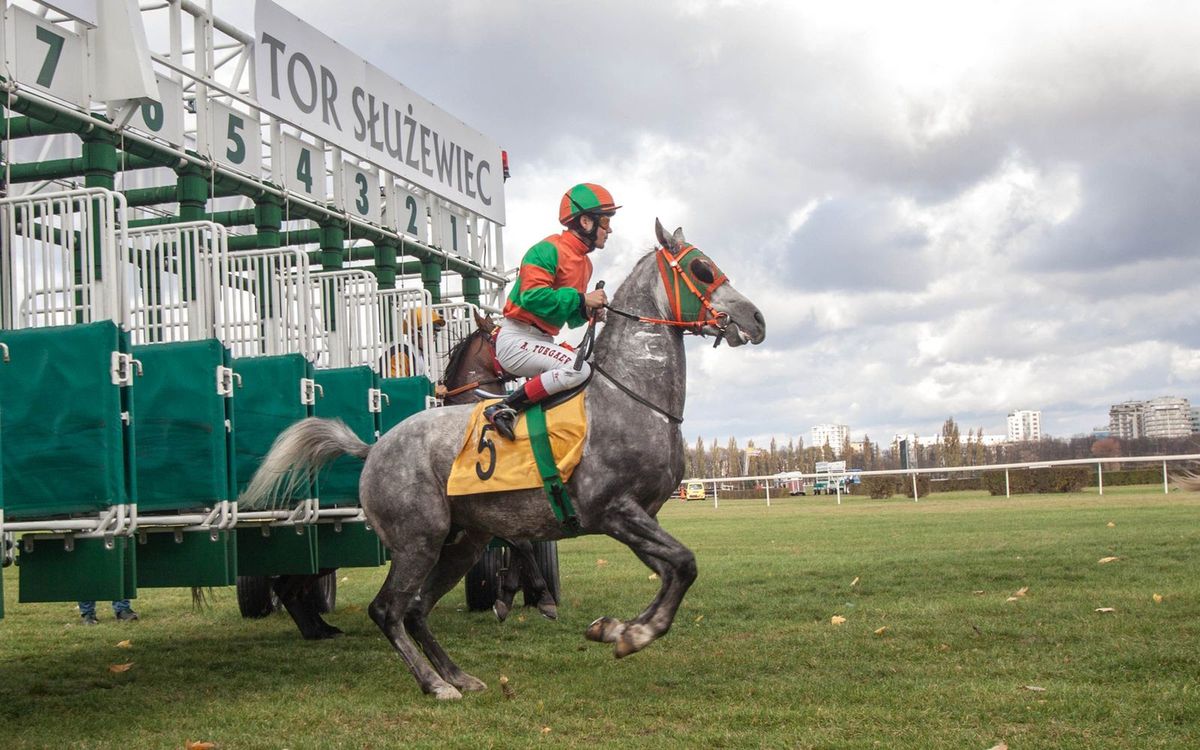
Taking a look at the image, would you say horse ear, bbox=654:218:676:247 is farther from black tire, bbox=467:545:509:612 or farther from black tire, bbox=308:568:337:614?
black tire, bbox=308:568:337:614

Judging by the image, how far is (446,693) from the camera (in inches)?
230

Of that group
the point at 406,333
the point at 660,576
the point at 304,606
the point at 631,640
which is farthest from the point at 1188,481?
the point at 304,606

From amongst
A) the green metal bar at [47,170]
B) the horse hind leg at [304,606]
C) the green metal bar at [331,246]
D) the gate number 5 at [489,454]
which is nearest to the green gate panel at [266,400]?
the horse hind leg at [304,606]

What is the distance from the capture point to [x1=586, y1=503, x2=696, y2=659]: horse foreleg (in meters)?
5.56

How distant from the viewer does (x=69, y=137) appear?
1236 cm

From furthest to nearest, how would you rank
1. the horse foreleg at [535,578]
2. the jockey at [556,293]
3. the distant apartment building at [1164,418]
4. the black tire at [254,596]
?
the distant apartment building at [1164,418], the black tire at [254,596], the horse foreleg at [535,578], the jockey at [556,293]

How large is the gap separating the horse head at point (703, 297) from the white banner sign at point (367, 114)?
23.0ft

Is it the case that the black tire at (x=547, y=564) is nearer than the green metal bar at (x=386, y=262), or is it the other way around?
the black tire at (x=547, y=564)

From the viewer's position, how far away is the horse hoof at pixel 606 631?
18.4ft

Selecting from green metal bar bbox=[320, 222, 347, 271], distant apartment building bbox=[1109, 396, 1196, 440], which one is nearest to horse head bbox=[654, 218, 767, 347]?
green metal bar bbox=[320, 222, 347, 271]

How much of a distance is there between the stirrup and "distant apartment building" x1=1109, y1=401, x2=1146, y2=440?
187 ft

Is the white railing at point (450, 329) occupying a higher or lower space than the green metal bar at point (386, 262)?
lower

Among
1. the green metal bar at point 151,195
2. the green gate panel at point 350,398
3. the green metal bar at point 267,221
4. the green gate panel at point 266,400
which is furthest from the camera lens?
the green metal bar at point 267,221

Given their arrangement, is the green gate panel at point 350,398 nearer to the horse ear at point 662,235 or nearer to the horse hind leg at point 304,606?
the horse hind leg at point 304,606
